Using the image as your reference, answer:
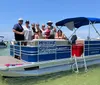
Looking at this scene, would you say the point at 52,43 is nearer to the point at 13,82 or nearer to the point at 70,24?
the point at 13,82

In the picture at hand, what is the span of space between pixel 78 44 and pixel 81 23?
164 cm

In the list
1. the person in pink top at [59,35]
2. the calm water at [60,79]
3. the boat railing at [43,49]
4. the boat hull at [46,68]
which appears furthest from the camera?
the person in pink top at [59,35]

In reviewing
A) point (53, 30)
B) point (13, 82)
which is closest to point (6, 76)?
point (13, 82)

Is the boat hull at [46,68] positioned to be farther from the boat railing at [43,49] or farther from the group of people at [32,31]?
the group of people at [32,31]

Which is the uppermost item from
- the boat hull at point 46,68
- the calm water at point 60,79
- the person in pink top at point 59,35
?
the person in pink top at point 59,35

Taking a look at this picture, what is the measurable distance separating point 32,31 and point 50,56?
4.57 ft

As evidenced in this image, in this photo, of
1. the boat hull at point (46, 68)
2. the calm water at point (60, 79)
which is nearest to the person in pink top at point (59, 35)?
the boat hull at point (46, 68)

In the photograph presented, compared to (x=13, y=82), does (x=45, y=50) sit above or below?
above

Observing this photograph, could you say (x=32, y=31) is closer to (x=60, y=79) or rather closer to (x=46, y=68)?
(x=46, y=68)

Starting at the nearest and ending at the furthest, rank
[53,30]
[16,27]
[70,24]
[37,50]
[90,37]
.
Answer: [37,50]
[16,27]
[53,30]
[90,37]
[70,24]

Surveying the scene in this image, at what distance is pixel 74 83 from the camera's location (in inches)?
288

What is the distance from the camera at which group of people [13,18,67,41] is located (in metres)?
8.51

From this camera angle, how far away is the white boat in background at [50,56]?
7577 millimetres

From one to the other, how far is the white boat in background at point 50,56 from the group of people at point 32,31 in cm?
40
